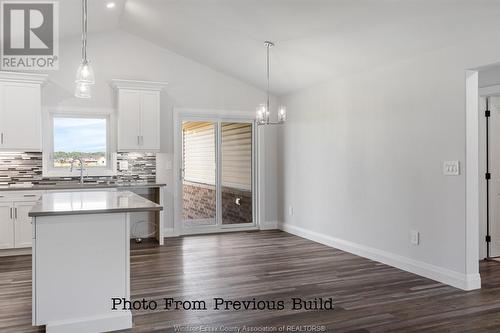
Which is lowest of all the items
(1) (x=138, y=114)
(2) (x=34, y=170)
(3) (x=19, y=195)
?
(3) (x=19, y=195)

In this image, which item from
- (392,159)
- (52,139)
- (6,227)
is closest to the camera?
(392,159)

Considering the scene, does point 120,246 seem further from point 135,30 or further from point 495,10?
point 135,30

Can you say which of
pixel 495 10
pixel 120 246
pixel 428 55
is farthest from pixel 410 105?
pixel 120 246

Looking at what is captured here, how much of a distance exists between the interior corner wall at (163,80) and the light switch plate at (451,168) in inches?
146

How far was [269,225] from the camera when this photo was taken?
7.61 m

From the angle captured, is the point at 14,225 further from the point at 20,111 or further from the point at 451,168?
the point at 451,168

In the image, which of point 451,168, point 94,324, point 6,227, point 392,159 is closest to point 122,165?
point 6,227

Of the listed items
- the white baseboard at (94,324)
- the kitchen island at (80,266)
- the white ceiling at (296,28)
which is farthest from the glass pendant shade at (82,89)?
A: the white ceiling at (296,28)

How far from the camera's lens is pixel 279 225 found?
763cm

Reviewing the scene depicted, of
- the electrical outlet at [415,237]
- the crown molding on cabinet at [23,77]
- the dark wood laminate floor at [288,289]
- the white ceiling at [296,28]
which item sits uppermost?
the white ceiling at [296,28]

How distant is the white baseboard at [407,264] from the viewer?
13.6 ft

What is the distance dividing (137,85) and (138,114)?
430mm

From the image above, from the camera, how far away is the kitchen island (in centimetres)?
301

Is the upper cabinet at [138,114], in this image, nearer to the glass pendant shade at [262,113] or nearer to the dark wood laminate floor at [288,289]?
the dark wood laminate floor at [288,289]
